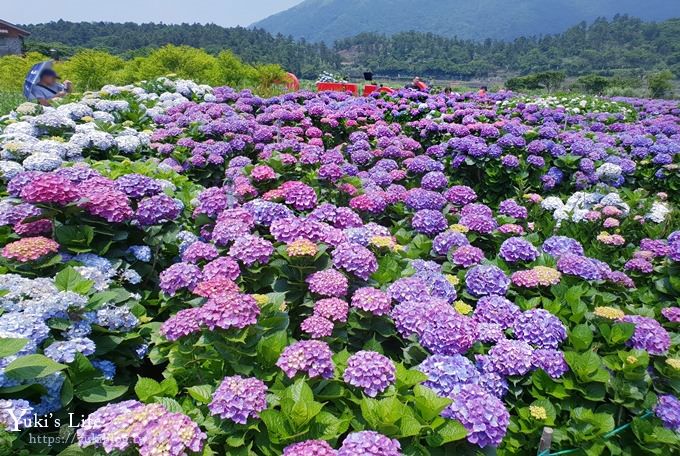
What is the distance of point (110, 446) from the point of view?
1554mm

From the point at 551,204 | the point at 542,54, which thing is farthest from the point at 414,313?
the point at 542,54

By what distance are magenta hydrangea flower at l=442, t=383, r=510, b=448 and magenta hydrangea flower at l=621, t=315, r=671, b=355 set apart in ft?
3.72

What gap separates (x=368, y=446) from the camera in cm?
152

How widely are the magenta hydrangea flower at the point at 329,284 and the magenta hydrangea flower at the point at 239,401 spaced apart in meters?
0.71

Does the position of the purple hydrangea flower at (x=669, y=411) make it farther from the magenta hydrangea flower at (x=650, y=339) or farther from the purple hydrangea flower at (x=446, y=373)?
the purple hydrangea flower at (x=446, y=373)

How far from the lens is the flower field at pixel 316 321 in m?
1.77

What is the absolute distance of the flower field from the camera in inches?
69.9

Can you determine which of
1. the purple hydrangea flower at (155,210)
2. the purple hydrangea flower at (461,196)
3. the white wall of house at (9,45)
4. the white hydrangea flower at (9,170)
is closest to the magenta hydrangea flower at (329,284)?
the purple hydrangea flower at (155,210)

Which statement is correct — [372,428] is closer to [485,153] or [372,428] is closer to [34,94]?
[485,153]

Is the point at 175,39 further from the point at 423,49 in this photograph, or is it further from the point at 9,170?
the point at 9,170

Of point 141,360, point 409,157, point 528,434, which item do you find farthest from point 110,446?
point 409,157

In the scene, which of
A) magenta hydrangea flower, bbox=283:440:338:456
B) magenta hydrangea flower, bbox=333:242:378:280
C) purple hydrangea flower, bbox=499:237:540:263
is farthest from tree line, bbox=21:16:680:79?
magenta hydrangea flower, bbox=283:440:338:456

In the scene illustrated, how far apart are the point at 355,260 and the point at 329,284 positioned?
0.74ft

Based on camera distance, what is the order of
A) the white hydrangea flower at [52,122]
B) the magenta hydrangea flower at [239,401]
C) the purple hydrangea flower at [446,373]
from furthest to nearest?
the white hydrangea flower at [52,122] → the purple hydrangea flower at [446,373] → the magenta hydrangea flower at [239,401]
